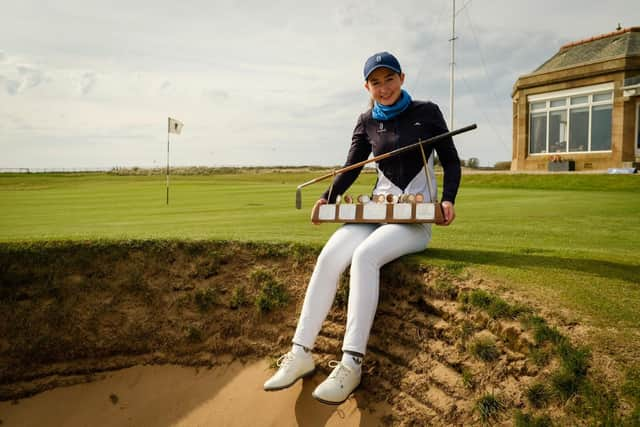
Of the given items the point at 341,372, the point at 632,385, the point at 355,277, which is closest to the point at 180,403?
the point at 341,372

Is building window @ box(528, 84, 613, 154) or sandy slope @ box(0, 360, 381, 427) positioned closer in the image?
sandy slope @ box(0, 360, 381, 427)

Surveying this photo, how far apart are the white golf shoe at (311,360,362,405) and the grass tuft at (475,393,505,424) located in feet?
3.02

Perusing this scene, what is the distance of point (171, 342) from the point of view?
4.97m

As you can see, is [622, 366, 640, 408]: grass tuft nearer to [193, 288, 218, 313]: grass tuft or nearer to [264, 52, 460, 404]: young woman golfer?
[264, 52, 460, 404]: young woman golfer

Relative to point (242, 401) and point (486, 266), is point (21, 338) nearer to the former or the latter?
point (242, 401)

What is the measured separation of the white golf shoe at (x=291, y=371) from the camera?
3.55 m

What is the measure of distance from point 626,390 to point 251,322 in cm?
338

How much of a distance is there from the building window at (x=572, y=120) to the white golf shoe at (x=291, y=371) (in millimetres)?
28917

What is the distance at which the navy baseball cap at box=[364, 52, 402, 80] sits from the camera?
171 inches

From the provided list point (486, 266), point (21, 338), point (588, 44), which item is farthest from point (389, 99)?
point (588, 44)

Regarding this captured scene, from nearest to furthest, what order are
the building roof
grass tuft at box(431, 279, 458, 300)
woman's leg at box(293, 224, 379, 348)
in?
woman's leg at box(293, 224, 379, 348), grass tuft at box(431, 279, 458, 300), the building roof

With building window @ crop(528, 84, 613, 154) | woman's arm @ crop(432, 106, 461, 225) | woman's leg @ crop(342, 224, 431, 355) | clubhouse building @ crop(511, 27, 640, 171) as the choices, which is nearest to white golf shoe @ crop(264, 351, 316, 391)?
woman's leg @ crop(342, 224, 431, 355)

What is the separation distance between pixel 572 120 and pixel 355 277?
2983cm

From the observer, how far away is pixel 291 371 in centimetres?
363
